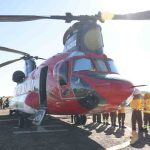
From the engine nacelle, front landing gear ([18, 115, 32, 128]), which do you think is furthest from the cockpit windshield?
the engine nacelle

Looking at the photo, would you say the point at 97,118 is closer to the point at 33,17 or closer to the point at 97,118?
the point at 97,118

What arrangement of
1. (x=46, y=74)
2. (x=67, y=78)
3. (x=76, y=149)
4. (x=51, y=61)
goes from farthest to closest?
(x=46, y=74), (x=51, y=61), (x=67, y=78), (x=76, y=149)

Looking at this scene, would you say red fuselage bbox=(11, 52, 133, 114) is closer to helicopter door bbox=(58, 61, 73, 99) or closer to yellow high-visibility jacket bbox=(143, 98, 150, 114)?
helicopter door bbox=(58, 61, 73, 99)

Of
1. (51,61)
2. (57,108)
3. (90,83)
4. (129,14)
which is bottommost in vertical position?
(57,108)

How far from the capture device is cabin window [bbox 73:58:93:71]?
11594 mm

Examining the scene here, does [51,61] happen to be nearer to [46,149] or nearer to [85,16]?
[85,16]

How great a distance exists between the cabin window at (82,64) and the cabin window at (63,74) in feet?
1.38

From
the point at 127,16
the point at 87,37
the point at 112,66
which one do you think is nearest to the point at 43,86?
the point at 87,37

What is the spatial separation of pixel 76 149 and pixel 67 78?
117 inches

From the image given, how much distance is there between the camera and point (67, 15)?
495 inches

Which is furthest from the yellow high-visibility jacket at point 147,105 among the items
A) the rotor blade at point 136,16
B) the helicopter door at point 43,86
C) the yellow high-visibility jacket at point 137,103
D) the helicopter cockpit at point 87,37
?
the helicopter door at point 43,86

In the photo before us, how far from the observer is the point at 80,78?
429 inches

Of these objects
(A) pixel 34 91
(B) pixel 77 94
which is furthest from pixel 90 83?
(A) pixel 34 91

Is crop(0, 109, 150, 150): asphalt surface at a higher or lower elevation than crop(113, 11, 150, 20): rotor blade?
lower
